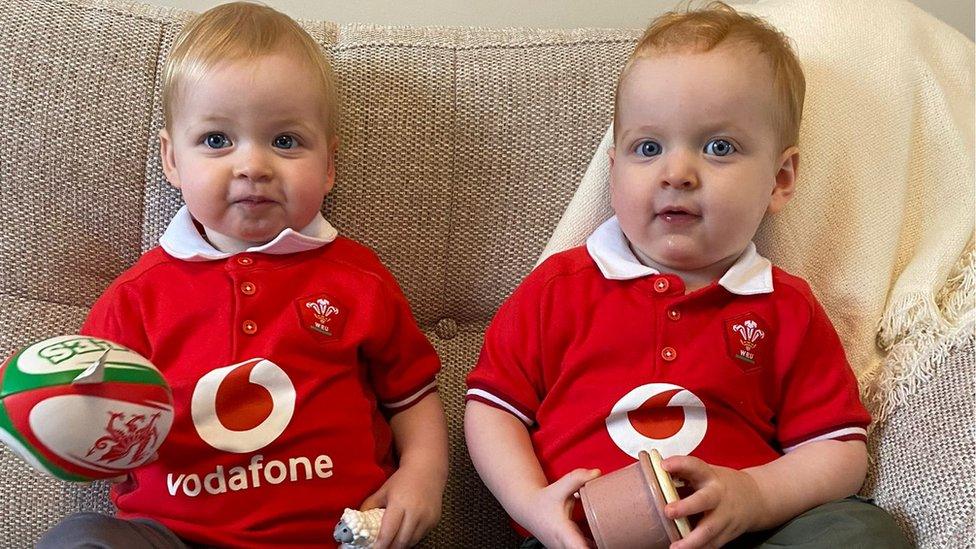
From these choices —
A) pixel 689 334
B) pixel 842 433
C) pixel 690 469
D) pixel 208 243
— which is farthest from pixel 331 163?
pixel 842 433

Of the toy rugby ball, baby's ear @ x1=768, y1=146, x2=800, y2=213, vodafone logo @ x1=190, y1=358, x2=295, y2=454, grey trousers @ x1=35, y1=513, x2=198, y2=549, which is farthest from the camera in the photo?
baby's ear @ x1=768, y1=146, x2=800, y2=213

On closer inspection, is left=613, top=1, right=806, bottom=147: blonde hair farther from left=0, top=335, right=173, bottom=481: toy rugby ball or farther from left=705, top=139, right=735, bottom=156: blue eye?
left=0, top=335, right=173, bottom=481: toy rugby ball

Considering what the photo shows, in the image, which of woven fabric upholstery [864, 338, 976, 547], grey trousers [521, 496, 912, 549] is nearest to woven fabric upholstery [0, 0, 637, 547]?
grey trousers [521, 496, 912, 549]

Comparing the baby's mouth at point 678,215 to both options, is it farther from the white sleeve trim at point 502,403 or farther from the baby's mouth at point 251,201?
the baby's mouth at point 251,201

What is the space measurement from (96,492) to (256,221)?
0.39m

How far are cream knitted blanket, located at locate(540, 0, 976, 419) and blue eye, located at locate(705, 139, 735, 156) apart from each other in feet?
0.62

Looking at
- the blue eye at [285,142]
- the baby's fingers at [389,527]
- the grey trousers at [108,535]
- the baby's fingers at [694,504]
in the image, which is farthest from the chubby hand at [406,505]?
the blue eye at [285,142]

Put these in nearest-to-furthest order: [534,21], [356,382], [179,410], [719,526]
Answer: [719,526] → [179,410] → [356,382] → [534,21]

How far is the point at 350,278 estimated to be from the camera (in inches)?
48.5

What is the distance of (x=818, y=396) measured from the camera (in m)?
1.15

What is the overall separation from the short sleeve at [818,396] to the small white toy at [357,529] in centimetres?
50

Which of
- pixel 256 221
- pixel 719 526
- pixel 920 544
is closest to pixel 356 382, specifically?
pixel 256 221

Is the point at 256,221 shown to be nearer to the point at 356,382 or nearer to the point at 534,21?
the point at 356,382

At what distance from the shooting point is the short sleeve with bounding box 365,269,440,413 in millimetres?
1245
